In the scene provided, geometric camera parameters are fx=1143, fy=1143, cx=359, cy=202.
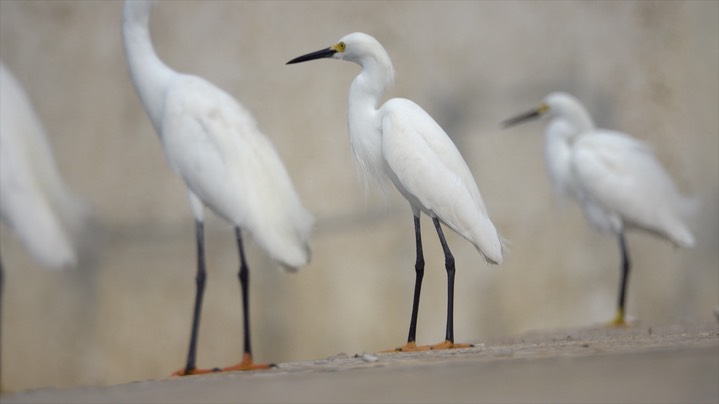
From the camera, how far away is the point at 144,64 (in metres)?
3.69

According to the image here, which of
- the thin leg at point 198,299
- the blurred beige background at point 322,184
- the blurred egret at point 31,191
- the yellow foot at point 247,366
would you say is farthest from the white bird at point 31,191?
the blurred beige background at point 322,184

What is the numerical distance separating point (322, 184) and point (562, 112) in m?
1.32

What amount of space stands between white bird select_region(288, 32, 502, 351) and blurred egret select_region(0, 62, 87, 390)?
0.97 metres

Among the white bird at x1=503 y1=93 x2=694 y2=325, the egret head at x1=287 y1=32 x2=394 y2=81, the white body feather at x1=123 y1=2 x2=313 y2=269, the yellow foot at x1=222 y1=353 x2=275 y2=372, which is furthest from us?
the white bird at x1=503 y1=93 x2=694 y2=325

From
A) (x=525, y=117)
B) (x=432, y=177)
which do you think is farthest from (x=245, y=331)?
(x=525, y=117)

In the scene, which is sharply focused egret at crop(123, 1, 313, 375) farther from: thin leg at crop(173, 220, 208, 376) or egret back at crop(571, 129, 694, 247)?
egret back at crop(571, 129, 694, 247)

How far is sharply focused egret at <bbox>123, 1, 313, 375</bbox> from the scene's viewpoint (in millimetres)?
3307

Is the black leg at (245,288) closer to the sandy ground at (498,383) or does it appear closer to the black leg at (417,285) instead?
the black leg at (417,285)

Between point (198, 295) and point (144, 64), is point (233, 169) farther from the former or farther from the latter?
point (144, 64)

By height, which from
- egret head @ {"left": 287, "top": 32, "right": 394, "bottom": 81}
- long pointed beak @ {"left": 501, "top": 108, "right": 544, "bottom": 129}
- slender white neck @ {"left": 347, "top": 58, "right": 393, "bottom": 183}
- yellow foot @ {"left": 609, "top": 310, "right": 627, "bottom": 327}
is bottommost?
yellow foot @ {"left": 609, "top": 310, "right": 627, "bottom": 327}

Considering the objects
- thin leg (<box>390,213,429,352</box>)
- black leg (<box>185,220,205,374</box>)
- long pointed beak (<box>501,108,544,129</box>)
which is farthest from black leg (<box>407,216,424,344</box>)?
long pointed beak (<box>501,108,544,129</box>)

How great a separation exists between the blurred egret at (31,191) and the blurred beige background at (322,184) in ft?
6.79

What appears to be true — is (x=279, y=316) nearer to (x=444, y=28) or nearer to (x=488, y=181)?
(x=488, y=181)

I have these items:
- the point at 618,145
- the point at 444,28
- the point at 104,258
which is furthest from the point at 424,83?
the point at 104,258
